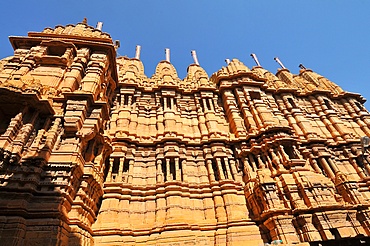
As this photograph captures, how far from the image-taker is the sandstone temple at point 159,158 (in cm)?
912

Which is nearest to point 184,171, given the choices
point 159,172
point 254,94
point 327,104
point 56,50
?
point 159,172

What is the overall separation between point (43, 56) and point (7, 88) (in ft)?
17.8

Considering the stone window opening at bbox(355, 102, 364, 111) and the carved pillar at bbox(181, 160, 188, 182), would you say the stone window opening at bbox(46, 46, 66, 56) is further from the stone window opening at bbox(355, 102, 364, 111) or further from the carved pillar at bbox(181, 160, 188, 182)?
the stone window opening at bbox(355, 102, 364, 111)

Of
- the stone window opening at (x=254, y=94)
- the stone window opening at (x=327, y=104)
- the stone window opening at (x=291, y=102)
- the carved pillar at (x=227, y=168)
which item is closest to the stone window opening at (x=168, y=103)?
the carved pillar at (x=227, y=168)

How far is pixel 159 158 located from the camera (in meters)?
14.8

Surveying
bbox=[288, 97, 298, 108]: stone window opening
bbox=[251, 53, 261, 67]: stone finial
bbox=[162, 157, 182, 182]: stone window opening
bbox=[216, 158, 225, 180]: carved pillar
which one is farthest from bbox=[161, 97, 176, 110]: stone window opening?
bbox=[251, 53, 261, 67]: stone finial

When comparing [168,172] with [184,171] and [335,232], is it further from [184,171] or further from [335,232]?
[335,232]

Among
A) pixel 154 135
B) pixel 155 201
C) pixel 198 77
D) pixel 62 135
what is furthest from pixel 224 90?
pixel 62 135

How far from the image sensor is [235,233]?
453 inches

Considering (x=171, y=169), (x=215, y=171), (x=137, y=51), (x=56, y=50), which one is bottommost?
(x=215, y=171)

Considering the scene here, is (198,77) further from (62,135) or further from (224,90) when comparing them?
(62,135)

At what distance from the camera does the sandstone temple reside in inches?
359

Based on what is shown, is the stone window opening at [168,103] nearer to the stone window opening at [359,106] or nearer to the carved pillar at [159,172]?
the carved pillar at [159,172]

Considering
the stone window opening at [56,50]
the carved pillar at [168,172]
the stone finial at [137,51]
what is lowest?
the carved pillar at [168,172]
